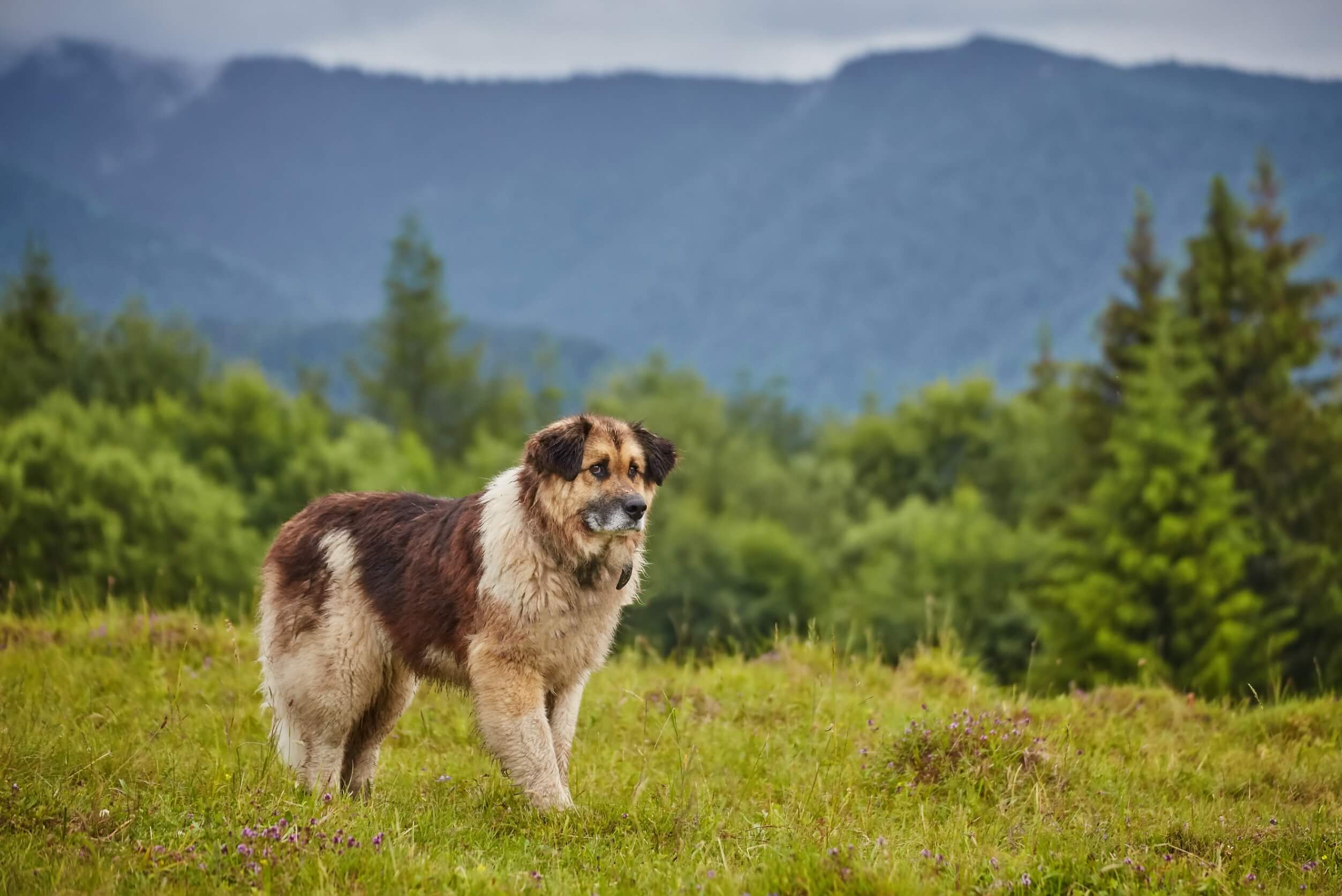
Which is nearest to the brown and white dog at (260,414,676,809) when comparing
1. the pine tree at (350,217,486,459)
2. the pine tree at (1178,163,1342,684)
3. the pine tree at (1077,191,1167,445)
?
the pine tree at (1178,163,1342,684)

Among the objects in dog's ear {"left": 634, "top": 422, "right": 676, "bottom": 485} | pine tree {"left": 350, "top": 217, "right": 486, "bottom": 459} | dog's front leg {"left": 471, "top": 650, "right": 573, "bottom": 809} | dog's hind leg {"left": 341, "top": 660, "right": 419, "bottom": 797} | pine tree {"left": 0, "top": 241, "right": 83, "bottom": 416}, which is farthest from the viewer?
pine tree {"left": 350, "top": 217, "right": 486, "bottom": 459}

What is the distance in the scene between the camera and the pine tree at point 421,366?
89.6 meters

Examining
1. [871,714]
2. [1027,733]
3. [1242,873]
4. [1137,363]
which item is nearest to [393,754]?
[871,714]

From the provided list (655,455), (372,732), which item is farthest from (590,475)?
(372,732)

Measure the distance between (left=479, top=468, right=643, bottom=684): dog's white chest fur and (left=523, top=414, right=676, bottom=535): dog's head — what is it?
0.22 m

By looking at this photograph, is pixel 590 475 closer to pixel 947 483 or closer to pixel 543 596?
pixel 543 596

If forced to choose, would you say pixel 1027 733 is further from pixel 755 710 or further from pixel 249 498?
pixel 249 498

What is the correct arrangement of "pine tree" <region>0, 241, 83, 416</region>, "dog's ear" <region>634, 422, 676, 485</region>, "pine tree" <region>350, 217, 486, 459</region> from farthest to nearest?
"pine tree" <region>350, 217, 486, 459</region>
"pine tree" <region>0, 241, 83, 416</region>
"dog's ear" <region>634, 422, 676, 485</region>

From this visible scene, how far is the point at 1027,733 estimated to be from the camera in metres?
7.65

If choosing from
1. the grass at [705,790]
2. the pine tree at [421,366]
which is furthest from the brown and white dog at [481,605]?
the pine tree at [421,366]

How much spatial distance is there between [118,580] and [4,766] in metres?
39.9

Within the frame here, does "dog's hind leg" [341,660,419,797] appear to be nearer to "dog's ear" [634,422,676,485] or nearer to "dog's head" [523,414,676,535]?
"dog's head" [523,414,676,535]

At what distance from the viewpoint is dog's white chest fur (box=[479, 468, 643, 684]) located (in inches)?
273

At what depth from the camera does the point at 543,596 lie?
695cm
